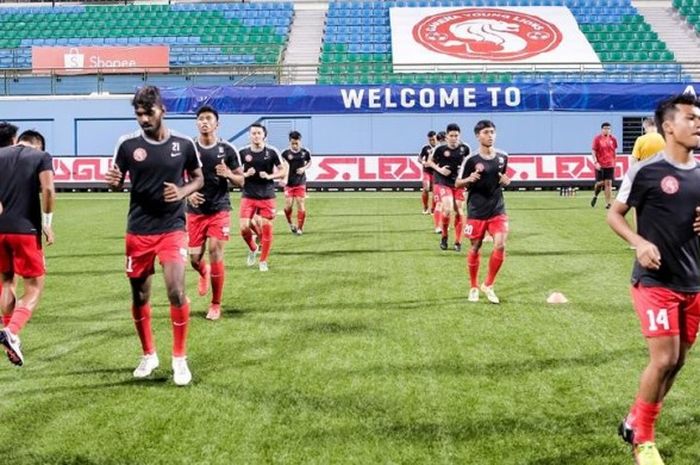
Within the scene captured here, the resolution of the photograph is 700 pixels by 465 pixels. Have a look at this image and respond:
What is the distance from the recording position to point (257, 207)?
13570 mm

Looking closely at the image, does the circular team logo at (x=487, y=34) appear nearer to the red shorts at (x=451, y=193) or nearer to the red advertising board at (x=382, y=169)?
the red advertising board at (x=382, y=169)

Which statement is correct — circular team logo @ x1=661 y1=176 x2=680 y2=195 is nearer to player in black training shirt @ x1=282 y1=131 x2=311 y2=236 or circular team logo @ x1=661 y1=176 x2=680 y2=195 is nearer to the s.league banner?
player in black training shirt @ x1=282 y1=131 x2=311 y2=236

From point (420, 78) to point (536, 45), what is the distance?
887 centimetres

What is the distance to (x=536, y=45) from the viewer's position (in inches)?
1732

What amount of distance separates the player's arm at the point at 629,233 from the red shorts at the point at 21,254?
5.19 m

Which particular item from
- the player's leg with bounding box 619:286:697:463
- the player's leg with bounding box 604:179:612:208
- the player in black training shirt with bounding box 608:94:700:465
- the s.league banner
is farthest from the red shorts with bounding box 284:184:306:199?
the s.league banner

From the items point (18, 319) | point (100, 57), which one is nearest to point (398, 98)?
point (100, 57)

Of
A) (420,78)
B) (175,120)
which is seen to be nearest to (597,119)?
(420,78)

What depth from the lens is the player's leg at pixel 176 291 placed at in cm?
700

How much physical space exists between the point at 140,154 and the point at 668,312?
166 inches

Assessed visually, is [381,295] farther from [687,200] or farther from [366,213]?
[366,213]

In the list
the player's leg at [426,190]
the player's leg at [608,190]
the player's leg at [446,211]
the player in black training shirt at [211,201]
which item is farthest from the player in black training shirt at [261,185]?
the player's leg at [608,190]

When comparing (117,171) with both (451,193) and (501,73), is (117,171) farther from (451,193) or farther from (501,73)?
(501,73)

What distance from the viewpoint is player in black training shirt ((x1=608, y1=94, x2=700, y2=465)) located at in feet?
16.4
